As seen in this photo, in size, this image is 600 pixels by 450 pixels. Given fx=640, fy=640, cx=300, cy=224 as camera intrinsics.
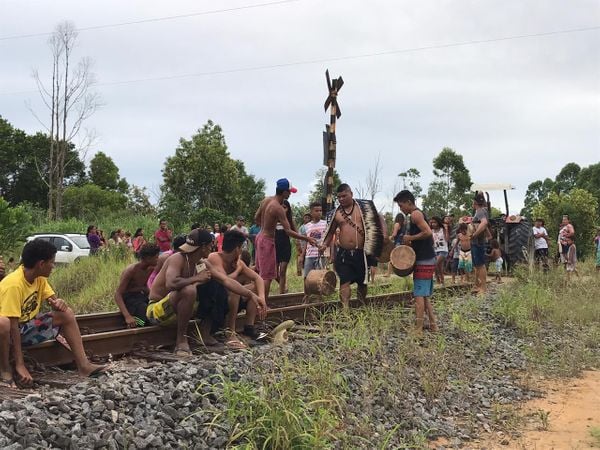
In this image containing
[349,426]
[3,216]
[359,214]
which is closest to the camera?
[349,426]

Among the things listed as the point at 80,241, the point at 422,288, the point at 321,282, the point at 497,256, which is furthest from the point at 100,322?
the point at 80,241

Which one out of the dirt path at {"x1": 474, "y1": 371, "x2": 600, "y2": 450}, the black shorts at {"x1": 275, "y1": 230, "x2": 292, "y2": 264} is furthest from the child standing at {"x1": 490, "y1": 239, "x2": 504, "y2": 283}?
the dirt path at {"x1": 474, "y1": 371, "x2": 600, "y2": 450}

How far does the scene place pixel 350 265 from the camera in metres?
8.22

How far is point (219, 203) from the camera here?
32969mm

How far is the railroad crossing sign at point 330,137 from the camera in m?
13.5

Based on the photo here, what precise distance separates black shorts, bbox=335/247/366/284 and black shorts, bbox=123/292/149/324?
8.17ft

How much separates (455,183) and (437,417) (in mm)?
35095

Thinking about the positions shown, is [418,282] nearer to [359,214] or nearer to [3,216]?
[359,214]

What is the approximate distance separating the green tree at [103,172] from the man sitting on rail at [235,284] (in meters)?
44.6

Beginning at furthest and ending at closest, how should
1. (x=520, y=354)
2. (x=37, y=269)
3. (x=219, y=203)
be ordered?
(x=219, y=203)
(x=520, y=354)
(x=37, y=269)

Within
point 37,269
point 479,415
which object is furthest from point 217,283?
point 479,415

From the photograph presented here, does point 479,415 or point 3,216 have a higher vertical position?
point 3,216

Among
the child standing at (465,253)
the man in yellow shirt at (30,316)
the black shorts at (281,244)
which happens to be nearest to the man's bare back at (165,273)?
the man in yellow shirt at (30,316)

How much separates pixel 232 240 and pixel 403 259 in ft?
7.90
